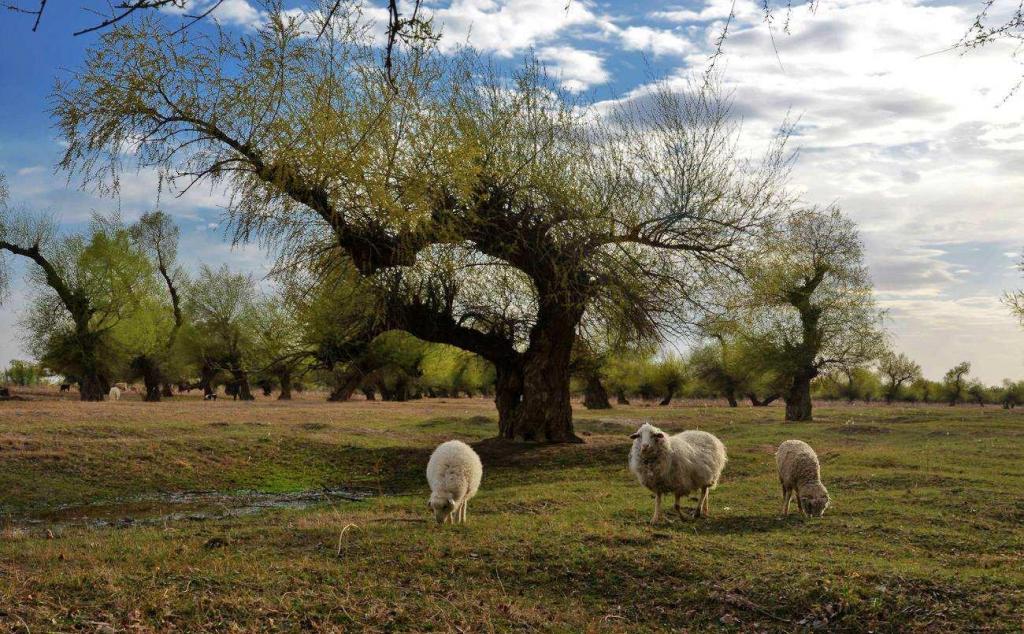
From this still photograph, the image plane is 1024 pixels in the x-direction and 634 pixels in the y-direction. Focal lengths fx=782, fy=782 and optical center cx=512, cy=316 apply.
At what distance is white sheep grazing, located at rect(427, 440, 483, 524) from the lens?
38.4 feet

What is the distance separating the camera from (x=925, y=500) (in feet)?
49.7

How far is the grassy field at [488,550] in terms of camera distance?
297 inches

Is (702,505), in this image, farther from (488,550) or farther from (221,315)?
(221,315)

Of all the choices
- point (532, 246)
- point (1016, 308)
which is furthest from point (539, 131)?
point (1016, 308)

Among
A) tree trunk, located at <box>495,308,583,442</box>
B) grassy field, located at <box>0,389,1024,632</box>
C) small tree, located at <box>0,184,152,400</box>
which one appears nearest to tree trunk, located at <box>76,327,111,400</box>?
small tree, located at <box>0,184,152,400</box>

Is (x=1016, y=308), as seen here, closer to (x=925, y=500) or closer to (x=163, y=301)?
(x=925, y=500)

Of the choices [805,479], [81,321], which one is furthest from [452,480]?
[81,321]

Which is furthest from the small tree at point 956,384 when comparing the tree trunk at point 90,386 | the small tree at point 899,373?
the tree trunk at point 90,386

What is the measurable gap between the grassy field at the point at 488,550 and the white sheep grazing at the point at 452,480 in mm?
387

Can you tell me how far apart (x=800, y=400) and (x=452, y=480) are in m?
37.0

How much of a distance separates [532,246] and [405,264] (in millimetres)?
3873

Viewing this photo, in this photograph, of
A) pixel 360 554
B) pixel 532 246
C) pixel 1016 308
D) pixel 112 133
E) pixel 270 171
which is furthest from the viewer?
pixel 1016 308

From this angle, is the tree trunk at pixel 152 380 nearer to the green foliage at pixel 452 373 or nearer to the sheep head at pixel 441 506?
the green foliage at pixel 452 373

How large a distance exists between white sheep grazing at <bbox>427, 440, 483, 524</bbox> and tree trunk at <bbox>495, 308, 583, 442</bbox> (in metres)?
11.6
